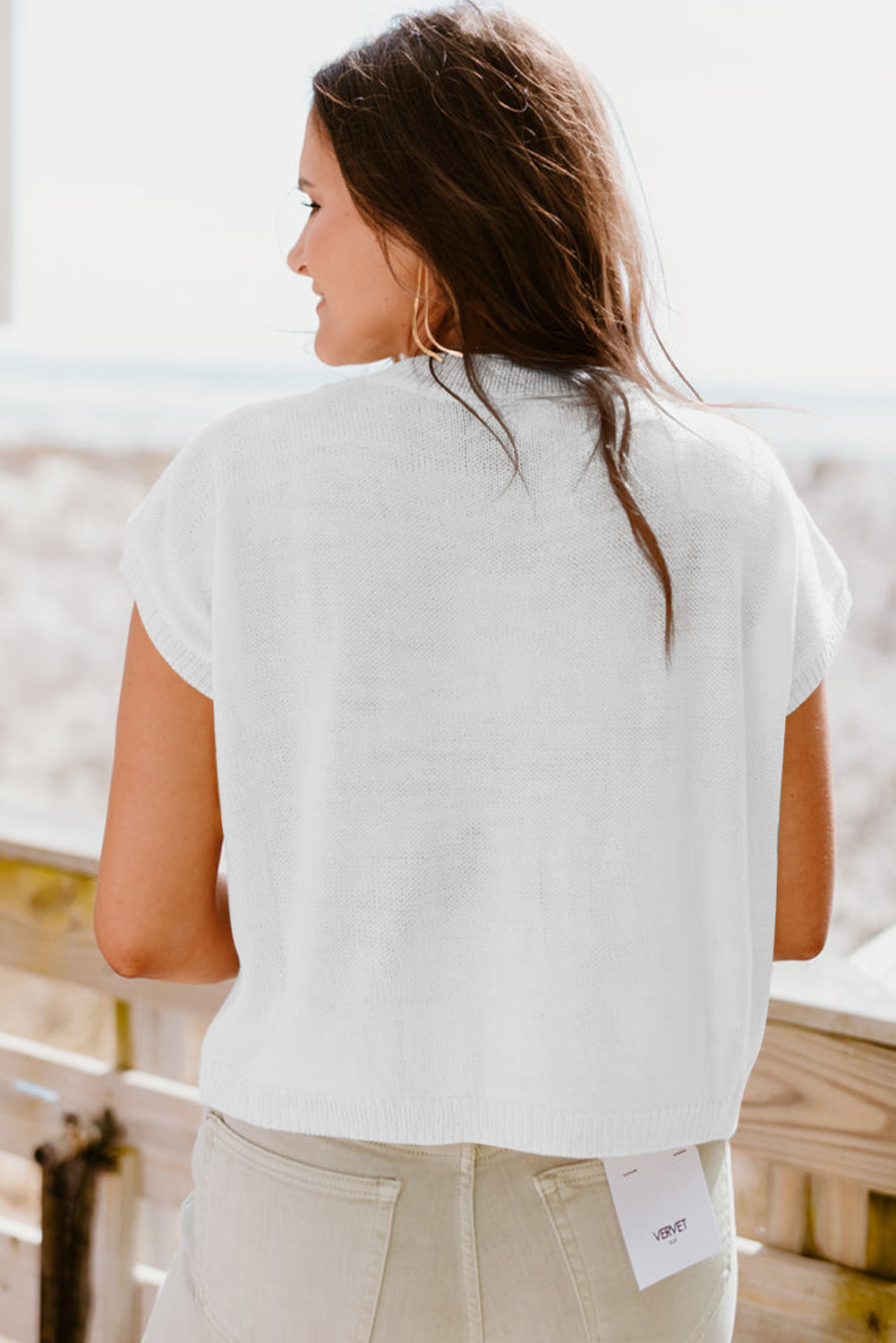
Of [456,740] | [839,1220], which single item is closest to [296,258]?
[456,740]

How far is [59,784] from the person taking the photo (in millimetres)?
7391

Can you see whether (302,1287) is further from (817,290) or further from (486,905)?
(817,290)

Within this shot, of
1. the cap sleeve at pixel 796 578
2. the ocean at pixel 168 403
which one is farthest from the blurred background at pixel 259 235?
the cap sleeve at pixel 796 578

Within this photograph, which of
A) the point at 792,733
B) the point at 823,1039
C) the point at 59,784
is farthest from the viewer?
the point at 59,784

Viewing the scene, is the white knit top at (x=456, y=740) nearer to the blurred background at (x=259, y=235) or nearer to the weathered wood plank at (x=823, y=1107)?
the weathered wood plank at (x=823, y=1107)

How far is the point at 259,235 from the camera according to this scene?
85.8 feet

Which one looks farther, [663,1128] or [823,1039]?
[823,1039]

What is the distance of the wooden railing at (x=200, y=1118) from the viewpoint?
104 cm

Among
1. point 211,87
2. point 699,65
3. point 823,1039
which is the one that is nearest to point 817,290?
point 699,65

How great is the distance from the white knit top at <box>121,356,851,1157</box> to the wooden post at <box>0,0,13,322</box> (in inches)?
54.1

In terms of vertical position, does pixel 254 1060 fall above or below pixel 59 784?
above

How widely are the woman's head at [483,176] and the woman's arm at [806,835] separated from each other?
0.24 meters

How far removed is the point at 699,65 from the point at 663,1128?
28370 mm

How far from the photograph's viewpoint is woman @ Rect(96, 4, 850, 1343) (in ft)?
2.15
